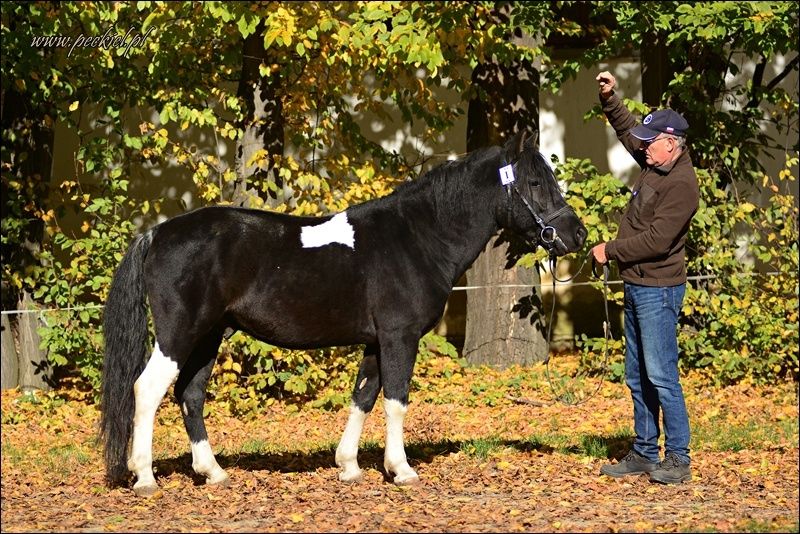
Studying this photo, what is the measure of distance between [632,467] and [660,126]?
7.29 ft

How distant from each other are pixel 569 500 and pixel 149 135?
5.98 m

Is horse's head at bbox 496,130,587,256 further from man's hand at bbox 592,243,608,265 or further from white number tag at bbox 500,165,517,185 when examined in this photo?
man's hand at bbox 592,243,608,265

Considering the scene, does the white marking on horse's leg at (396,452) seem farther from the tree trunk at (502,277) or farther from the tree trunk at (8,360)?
the tree trunk at (8,360)

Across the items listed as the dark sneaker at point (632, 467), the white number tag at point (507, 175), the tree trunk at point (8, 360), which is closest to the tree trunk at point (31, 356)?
the tree trunk at point (8, 360)

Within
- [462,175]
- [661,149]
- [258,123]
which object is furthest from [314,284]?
[258,123]

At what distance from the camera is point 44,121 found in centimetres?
1130

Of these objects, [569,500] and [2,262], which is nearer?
[569,500]

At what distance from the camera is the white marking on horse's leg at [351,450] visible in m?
7.11

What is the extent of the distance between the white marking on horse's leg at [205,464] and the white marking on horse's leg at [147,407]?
347 millimetres

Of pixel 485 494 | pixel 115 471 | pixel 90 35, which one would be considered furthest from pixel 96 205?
pixel 485 494

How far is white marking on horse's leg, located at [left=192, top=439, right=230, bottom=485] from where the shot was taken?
6.99 meters

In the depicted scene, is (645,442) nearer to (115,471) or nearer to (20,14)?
(115,471)

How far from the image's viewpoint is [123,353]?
6.90 m

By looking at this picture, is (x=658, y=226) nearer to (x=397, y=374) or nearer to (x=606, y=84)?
(x=606, y=84)
